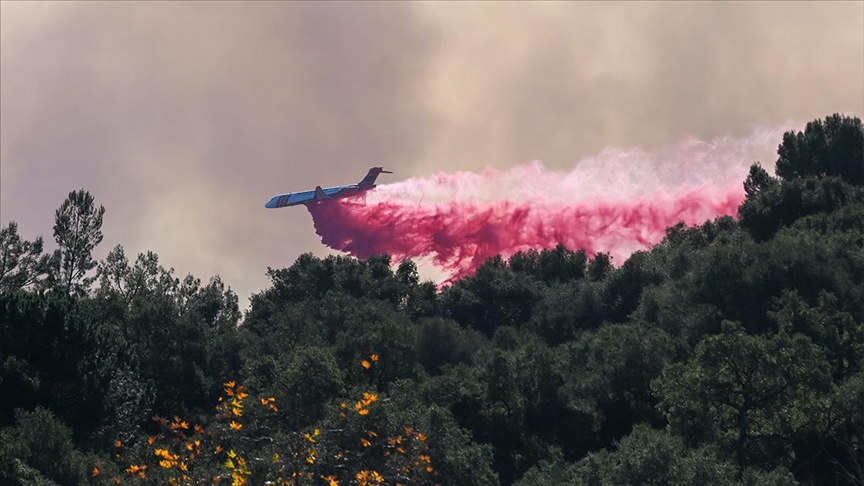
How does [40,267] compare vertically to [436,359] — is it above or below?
above

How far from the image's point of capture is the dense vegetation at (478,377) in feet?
189

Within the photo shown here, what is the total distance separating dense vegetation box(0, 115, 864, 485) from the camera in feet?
189

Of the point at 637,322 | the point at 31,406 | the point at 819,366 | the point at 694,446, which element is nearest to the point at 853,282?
the point at 637,322

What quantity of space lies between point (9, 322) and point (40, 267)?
34.4 metres

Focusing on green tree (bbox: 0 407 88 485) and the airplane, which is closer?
green tree (bbox: 0 407 88 485)

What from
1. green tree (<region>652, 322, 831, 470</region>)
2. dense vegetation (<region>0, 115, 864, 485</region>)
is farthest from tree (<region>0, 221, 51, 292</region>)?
green tree (<region>652, 322, 831, 470</region>)

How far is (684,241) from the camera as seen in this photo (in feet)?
390

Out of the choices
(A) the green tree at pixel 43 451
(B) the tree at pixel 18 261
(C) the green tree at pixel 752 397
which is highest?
(B) the tree at pixel 18 261

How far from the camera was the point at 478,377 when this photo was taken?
7894cm

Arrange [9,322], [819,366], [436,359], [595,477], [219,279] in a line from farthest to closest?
[219,279] → [436,359] → [9,322] → [819,366] → [595,477]

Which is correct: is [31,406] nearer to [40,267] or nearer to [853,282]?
[40,267]

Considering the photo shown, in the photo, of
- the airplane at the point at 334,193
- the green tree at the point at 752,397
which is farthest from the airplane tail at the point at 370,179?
the green tree at the point at 752,397

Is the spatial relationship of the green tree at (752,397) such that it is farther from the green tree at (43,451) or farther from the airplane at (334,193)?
the airplane at (334,193)

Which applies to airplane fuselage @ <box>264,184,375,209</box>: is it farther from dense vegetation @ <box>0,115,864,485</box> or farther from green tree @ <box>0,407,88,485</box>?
green tree @ <box>0,407,88,485</box>
